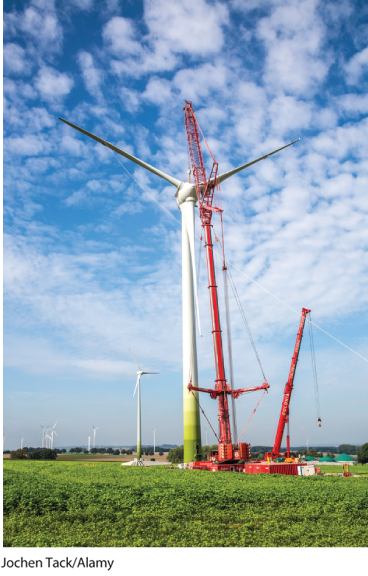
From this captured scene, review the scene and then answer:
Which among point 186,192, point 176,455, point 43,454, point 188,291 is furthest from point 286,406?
point 43,454

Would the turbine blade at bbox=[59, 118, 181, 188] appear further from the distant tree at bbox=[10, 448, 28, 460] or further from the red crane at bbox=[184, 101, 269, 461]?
the distant tree at bbox=[10, 448, 28, 460]

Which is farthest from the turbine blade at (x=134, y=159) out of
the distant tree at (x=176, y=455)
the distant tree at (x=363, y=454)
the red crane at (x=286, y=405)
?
the distant tree at (x=363, y=454)

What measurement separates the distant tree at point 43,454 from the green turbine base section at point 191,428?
217 feet

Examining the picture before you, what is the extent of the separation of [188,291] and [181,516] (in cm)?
3827

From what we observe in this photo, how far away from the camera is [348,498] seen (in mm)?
22156

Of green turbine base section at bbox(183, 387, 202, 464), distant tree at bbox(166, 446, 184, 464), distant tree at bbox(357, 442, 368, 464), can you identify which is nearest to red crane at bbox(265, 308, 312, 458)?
green turbine base section at bbox(183, 387, 202, 464)

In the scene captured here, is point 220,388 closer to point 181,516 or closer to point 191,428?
point 191,428

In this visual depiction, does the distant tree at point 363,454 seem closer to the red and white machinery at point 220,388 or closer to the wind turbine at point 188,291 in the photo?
the red and white machinery at point 220,388

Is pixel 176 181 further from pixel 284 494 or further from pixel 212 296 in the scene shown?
pixel 284 494

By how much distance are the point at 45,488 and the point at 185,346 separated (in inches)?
1232

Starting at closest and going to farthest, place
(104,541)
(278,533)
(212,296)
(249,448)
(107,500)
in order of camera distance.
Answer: (104,541), (278,533), (107,500), (249,448), (212,296)

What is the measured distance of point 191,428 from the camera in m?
51.3

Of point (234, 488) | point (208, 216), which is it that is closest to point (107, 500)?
point (234, 488)

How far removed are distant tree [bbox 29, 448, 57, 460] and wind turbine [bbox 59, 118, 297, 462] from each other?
66203 mm
